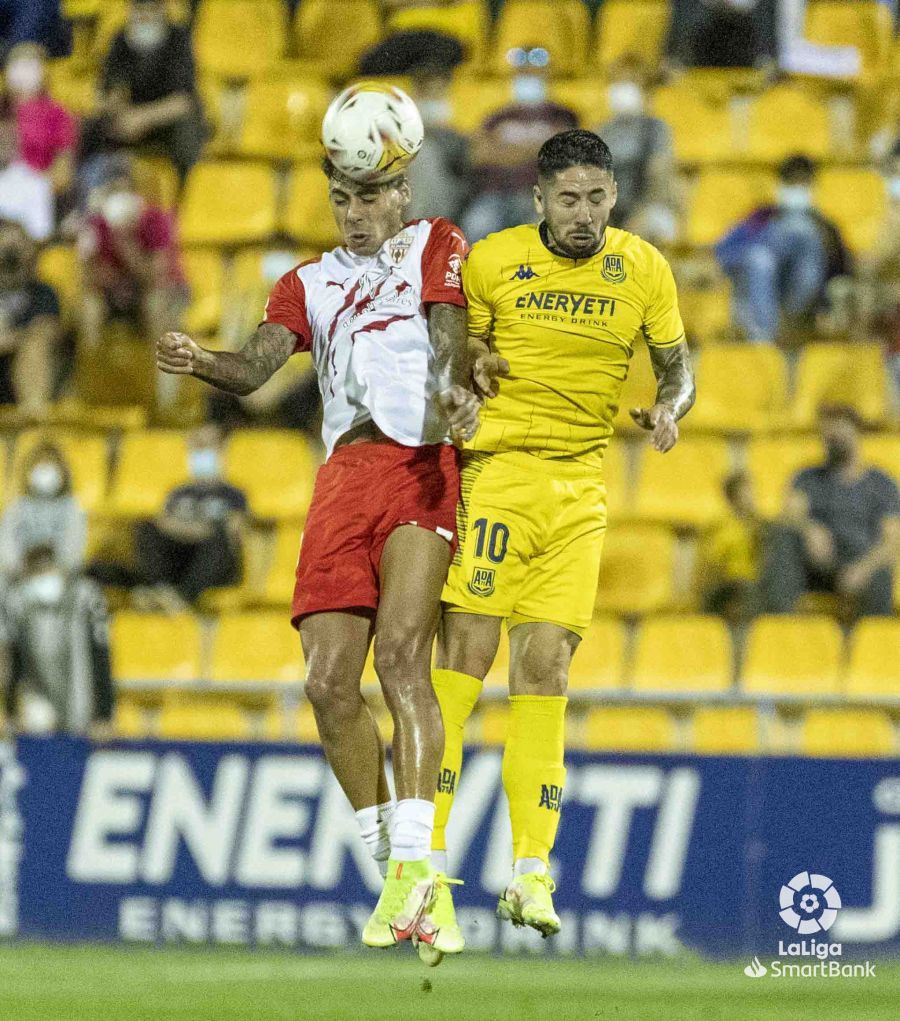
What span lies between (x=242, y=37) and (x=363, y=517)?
11134 mm

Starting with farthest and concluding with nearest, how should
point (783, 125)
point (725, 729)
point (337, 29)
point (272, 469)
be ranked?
point (337, 29)
point (783, 125)
point (272, 469)
point (725, 729)

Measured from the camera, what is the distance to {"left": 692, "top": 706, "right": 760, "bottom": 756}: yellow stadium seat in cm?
1220

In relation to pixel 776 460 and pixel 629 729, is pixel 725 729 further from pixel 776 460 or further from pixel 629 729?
pixel 776 460

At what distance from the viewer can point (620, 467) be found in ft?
46.9

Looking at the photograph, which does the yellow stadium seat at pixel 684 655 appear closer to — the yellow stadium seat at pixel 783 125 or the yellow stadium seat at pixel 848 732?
the yellow stadium seat at pixel 848 732

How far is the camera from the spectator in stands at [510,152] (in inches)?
571

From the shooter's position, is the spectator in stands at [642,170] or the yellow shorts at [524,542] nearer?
the yellow shorts at [524,542]

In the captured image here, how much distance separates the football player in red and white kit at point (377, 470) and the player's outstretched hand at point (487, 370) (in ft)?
0.41

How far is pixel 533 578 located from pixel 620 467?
6.57 meters

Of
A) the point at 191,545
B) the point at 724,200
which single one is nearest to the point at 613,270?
the point at 191,545

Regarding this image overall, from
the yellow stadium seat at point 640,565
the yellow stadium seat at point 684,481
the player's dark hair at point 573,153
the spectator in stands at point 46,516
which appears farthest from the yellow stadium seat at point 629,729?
the player's dark hair at point 573,153

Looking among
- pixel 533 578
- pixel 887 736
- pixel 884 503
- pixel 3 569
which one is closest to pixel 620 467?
pixel 884 503

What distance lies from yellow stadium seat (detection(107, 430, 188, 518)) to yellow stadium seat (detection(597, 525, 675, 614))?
10.2 feet

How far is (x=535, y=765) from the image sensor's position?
25.5ft
